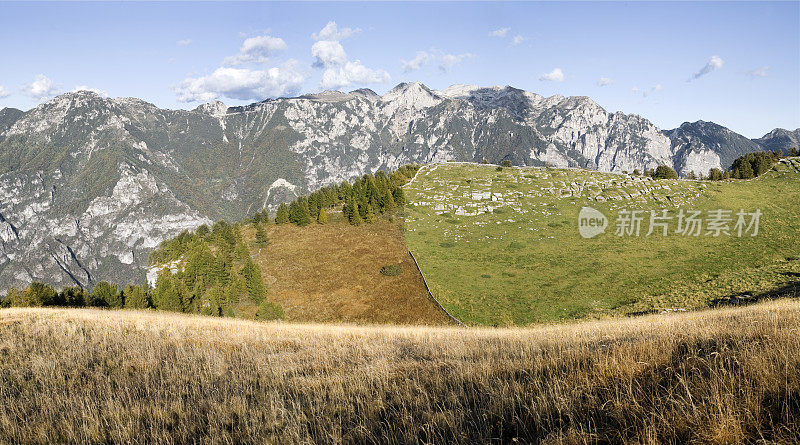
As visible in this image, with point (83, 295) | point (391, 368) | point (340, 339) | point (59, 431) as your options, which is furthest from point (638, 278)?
point (83, 295)

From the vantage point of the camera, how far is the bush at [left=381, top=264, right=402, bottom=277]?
46928 mm

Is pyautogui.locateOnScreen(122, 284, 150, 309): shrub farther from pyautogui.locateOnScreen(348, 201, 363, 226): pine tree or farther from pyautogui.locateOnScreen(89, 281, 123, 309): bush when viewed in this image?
pyautogui.locateOnScreen(348, 201, 363, 226): pine tree

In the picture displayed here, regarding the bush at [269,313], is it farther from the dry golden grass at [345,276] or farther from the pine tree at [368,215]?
the pine tree at [368,215]

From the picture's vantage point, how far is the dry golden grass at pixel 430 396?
3.75 m

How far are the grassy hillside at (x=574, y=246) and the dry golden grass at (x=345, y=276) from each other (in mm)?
3288

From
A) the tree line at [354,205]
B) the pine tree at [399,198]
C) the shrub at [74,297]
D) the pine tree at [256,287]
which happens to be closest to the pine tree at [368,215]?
the tree line at [354,205]

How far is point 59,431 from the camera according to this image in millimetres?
5012

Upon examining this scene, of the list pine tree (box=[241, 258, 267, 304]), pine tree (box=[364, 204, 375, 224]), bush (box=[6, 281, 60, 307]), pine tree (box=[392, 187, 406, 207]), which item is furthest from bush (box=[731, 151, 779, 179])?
bush (box=[6, 281, 60, 307])

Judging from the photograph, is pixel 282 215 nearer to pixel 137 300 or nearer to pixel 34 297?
pixel 137 300

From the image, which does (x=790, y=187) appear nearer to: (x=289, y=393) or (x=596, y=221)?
(x=596, y=221)

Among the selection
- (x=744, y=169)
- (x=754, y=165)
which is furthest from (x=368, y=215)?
(x=754, y=165)

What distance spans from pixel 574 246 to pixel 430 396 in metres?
54.1

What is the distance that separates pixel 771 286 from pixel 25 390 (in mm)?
49069

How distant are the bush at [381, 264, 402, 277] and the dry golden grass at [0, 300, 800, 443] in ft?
125
